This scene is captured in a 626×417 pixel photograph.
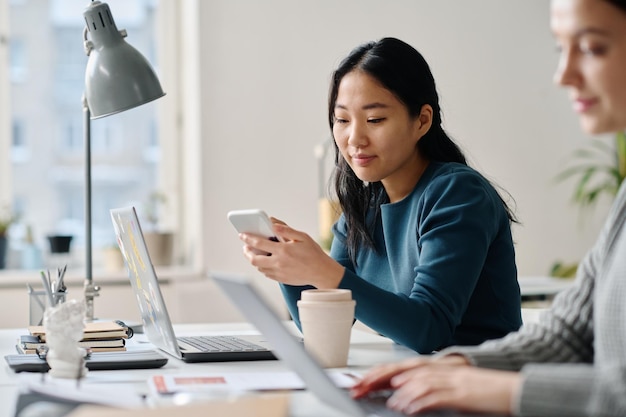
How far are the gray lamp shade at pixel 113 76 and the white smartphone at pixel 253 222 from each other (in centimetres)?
43

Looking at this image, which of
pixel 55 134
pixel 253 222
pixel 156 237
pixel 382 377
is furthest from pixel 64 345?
pixel 55 134

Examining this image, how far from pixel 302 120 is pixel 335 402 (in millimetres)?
3011

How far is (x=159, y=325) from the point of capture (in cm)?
153

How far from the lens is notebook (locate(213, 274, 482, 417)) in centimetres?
91

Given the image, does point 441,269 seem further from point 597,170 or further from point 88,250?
point 597,170

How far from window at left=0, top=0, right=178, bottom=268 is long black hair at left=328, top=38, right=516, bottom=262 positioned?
2.26 m

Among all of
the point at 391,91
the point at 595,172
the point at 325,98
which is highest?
the point at 391,91

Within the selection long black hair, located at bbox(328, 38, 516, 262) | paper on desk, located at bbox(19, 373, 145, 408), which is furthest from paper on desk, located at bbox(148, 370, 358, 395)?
long black hair, located at bbox(328, 38, 516, 262)

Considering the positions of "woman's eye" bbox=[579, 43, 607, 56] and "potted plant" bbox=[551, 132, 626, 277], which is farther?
"potted plant" bbox=[551, 132, 626, 277]

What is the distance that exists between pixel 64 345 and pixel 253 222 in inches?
14.1

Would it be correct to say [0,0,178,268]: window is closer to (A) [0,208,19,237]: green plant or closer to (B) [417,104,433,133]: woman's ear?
(A) [0,208,19,237]: green plant

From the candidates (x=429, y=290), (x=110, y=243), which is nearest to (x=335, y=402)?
(x=429, y=290)

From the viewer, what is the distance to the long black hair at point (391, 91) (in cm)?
176

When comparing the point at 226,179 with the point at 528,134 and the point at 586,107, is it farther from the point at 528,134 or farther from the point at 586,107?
the point at 586,107
